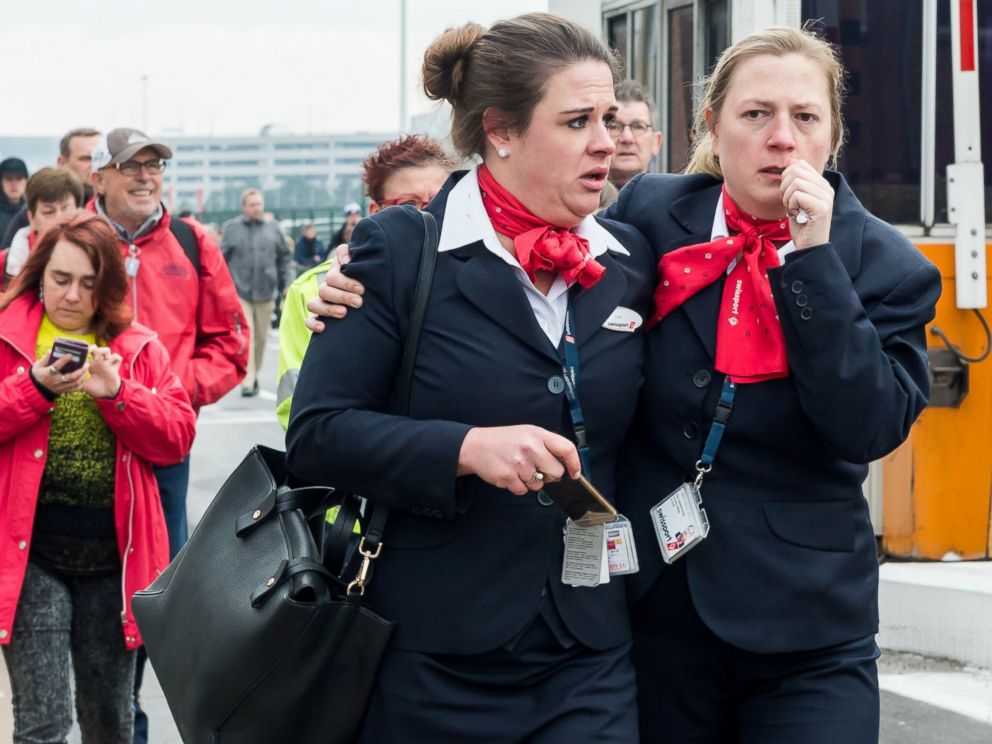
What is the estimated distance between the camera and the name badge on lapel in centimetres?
302

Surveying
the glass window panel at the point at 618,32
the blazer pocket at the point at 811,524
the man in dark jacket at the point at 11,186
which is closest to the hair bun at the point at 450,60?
the blazer pocket at the point at 811,524

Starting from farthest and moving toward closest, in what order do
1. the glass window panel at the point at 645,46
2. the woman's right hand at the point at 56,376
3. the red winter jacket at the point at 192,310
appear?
the glass window panel at the point at 645,46, the red winter jacket at the point at 192,310, the woman's right hand at the point at 56,376

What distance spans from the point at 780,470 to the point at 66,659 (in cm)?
252

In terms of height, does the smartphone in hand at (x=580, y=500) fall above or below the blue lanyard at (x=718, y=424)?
below

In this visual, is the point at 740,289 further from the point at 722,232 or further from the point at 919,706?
the point at 919,706

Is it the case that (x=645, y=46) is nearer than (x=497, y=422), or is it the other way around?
(x=497, y=422)

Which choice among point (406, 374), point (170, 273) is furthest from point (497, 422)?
point (170, 273)

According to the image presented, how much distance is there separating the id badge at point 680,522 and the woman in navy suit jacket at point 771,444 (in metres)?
0.04

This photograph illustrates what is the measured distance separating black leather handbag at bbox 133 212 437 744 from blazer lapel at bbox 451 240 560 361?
0.07 meters

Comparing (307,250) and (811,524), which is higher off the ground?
(307,250)

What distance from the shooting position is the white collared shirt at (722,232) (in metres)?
3.14

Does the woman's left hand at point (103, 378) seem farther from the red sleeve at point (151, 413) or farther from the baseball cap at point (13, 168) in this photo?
the baseball cap at point (13, 168)

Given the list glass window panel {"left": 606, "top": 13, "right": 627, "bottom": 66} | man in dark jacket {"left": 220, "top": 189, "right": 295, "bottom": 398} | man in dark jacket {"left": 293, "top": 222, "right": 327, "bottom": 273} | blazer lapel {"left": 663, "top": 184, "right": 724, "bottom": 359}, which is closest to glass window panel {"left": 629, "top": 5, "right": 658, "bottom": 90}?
glass window panel {"left": 606, "top": 13, "right": 627, "bottom": 66}

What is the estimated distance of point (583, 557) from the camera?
2920 mm
